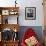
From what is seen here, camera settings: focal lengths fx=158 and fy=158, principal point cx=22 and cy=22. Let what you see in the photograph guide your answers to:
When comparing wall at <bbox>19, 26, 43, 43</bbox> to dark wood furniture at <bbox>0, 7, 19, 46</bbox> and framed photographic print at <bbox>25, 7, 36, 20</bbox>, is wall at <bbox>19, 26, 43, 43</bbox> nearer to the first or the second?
dark wood furniture at <bbox>0, 7, 19, 46</bbox>

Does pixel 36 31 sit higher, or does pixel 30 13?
pixel 30 13

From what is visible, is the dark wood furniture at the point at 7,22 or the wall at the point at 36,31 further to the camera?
the wall at the point at 36,31

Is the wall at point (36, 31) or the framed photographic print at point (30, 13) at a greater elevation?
the framed photographic print at point (30, 13)

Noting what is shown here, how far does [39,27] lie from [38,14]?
498mm

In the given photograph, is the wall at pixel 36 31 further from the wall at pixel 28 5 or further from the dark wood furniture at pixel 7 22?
the dark wood furniture at pixel 7 22

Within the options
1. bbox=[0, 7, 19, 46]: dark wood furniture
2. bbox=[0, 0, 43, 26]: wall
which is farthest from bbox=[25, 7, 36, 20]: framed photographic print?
bbox=[0, 7, 19, 46]: dark wood furniture

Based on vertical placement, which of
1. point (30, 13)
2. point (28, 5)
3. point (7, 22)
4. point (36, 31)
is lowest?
point (36, 31)

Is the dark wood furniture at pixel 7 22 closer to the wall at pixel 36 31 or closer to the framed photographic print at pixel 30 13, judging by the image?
the wall at pixel 36 31

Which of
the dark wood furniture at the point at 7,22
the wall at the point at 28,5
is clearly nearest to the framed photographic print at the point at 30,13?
the wall at the point at 28,5

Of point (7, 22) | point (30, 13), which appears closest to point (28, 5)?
point (30, 13)

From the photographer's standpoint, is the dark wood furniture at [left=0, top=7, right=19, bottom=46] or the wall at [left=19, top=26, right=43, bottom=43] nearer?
the dark wood furniture at [left=0, top=7, right=19, bottom=46]

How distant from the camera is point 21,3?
238 inches

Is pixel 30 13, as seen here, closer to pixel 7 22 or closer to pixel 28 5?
pixel 28 5

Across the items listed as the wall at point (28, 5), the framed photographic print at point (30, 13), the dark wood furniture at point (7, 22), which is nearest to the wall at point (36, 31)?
the wall at point (28, 5)
